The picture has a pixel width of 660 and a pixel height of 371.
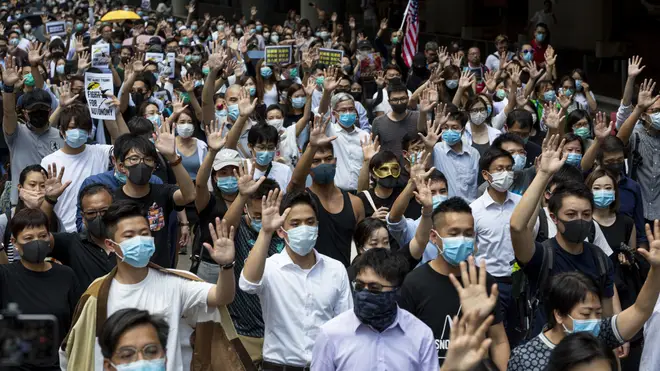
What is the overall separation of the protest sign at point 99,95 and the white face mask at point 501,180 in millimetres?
4088

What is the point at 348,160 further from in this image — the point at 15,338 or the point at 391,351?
the point at 15,338

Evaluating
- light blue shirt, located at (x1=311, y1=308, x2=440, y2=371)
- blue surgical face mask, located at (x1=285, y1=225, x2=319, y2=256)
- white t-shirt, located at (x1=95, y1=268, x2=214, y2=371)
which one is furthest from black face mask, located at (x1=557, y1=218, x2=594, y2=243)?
white t-shirt, located at (x1=95, y1=268, x2=214, y2=371)

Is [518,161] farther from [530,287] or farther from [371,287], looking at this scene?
[371,287]

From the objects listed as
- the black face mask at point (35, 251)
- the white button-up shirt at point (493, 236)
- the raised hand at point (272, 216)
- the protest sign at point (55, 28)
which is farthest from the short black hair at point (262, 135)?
the protest sign at point (55, 28)

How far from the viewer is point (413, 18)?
1755 centimetres

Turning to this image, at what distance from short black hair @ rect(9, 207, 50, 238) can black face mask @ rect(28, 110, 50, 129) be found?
332cm

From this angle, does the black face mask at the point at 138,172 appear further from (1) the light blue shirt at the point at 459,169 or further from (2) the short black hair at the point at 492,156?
(1) the light blue shirt at the point at 459,169

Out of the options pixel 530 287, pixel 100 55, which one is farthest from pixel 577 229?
pixel 100 55

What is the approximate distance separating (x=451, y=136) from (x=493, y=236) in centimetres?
220

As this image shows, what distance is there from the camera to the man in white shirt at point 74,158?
8.09m

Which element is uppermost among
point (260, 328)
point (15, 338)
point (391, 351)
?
point (15, 338)

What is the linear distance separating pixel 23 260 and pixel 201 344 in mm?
1283

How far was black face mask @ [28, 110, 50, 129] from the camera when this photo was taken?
9.34 meters

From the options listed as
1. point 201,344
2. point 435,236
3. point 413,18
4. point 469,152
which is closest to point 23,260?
point 201,344
